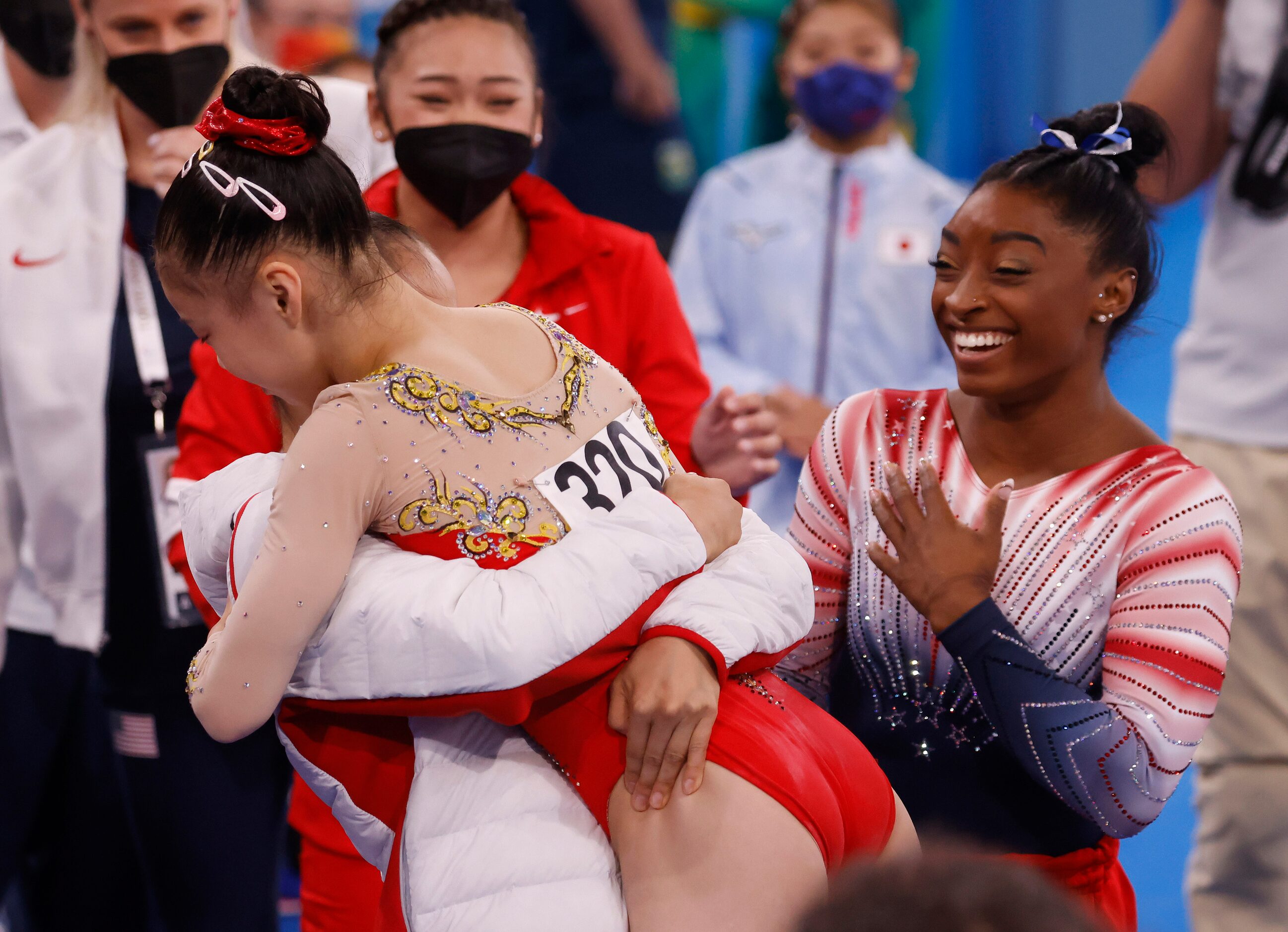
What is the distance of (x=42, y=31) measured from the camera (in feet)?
8.80

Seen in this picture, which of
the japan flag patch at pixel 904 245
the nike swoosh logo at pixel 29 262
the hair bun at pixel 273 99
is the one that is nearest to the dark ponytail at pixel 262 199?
the hair bun at pixel 273 99

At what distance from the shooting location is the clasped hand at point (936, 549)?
172 cm

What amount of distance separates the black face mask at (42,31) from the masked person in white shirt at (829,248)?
1.87m

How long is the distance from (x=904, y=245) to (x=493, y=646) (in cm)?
274

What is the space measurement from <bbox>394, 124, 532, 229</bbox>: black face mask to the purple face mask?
1.77 m

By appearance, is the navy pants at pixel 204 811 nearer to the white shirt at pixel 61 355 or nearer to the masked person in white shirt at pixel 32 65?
the white shirt at pixel 61 355

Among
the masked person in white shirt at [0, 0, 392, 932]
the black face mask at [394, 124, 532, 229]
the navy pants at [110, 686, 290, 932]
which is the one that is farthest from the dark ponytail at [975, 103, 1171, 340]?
the navy pants at [110, 686, 290, 932]

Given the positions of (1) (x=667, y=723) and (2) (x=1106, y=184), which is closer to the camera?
(1) (x=667, y=723)

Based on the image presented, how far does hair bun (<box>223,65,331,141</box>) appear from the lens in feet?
5.15

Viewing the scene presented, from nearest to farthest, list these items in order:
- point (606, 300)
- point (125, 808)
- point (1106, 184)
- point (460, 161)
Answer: point (1106, 184)
point (460, 161)
point (606, 300)
point (125, 808)

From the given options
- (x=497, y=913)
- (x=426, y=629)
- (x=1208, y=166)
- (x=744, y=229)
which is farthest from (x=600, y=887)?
(x=744, y=229)

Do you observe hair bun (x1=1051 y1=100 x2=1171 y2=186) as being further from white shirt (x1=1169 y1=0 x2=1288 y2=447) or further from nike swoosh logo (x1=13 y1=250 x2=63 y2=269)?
nike swoosh logo (x1=13 y1=250 x2=63 y2=269)

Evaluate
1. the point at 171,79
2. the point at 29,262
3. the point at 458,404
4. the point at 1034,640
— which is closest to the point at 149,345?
the point at 29,262

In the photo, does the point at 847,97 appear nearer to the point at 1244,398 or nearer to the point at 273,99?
the point at 1244,398
